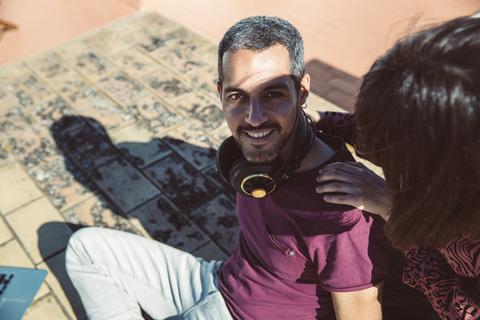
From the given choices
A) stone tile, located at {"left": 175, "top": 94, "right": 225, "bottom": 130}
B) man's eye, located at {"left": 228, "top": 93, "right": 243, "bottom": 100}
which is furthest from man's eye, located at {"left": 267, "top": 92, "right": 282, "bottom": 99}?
stone tile, located at {"left": 175, "top": 94, "right": 225, "bottom": 130}

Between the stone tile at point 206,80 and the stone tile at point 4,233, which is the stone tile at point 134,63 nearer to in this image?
the stone tile at point 206,80

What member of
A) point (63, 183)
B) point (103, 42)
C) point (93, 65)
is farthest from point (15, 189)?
point (103, 42)

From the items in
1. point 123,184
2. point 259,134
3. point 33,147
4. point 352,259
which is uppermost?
point 259,134

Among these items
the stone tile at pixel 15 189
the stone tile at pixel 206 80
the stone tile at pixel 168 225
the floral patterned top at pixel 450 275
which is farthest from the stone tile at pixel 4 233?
the floral patterned top at pixel 450 275

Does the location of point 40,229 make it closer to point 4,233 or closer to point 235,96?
point 4,233

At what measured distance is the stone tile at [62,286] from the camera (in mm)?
2592

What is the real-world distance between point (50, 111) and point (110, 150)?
940mm

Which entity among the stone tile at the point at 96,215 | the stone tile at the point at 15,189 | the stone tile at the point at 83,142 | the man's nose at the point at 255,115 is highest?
the man's nose at the point at 255,115

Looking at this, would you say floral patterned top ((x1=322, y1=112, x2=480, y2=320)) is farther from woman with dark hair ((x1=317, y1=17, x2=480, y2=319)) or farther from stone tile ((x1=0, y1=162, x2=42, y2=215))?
stone tile ((x1=0, y1=162, x2=42, y2=215))

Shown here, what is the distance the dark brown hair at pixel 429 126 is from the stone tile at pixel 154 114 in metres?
2.81

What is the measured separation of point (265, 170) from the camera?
165cm

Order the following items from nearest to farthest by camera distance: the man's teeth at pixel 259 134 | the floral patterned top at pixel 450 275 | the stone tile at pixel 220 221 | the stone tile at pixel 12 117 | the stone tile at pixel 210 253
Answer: the floral patterned top at pixel 450 275
the man's teeth at pixel 259 134
the stone tile at pixel 210 253
the stone tile at pixel 220 221
the stone tile at pixel 12 117

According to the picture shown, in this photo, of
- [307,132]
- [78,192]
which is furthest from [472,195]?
[78,192]

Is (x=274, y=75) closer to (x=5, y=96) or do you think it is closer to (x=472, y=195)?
(x=472, y=195)
